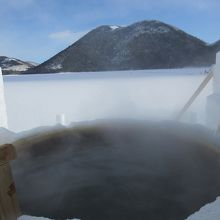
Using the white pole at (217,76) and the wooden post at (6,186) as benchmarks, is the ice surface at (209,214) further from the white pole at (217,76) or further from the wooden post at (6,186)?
the white pole at (217,76)

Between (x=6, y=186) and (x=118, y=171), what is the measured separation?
8.32 ft

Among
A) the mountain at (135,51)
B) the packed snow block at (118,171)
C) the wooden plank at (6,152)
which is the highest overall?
the mountain at (135,51)

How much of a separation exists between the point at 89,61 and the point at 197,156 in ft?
166

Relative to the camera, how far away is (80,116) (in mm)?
7480

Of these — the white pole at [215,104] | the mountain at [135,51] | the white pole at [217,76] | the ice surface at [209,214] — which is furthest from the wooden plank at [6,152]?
the mountain at [135,51]

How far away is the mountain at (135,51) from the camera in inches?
1922

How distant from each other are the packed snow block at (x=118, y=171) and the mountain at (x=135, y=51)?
4005cm

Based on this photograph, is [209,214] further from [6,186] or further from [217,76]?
[217,76]

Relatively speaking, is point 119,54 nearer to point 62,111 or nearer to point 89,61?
point 89,61

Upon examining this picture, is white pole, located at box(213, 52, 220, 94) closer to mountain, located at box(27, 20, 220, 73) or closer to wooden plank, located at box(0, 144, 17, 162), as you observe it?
wooden plank, located at box(0, 144, 17, 162)

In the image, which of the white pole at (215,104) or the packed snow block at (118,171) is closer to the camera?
the packed snow block at (118,171)

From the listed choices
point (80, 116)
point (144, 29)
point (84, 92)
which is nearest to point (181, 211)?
point (80, 116)

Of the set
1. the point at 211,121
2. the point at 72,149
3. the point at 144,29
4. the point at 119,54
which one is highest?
the point at 144,29

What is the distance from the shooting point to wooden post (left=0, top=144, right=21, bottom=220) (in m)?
1.63
